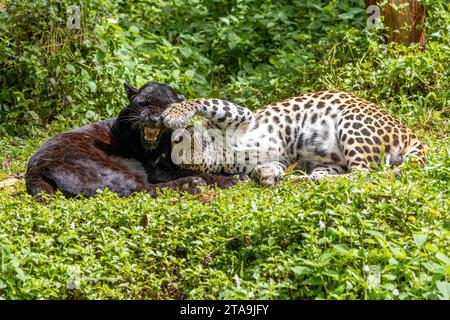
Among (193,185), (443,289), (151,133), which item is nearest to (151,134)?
(151,133)

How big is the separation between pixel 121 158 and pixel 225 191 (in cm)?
183

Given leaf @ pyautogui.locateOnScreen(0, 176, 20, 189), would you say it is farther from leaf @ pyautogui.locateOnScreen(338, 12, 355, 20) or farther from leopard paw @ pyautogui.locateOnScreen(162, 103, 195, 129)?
leaf @ pyautogui.locateOnScreen(338, 12, 355, 20)

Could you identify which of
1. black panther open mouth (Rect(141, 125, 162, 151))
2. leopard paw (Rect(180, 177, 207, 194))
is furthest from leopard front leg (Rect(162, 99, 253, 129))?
leopard paw (Rect(180, 177, 207, 194))

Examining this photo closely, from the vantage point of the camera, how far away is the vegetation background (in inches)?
236

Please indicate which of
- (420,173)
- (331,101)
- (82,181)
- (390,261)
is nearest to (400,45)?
(331,101)

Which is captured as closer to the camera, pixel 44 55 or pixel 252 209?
pixel 252 209

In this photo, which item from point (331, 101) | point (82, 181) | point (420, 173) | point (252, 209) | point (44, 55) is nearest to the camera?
point (252, 209)

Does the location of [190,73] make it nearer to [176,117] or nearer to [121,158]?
[121,158]

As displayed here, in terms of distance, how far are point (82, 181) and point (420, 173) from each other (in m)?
3.41

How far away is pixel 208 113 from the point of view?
9430 millimetres

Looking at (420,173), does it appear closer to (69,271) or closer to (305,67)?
(69,271)

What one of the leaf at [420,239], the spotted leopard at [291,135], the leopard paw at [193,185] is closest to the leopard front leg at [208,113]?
the spotted leopard at [291,135]

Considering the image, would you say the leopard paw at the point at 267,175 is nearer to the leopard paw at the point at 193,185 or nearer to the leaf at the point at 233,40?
the leopard paw at the point at 193,185

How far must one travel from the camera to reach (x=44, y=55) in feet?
39.8
